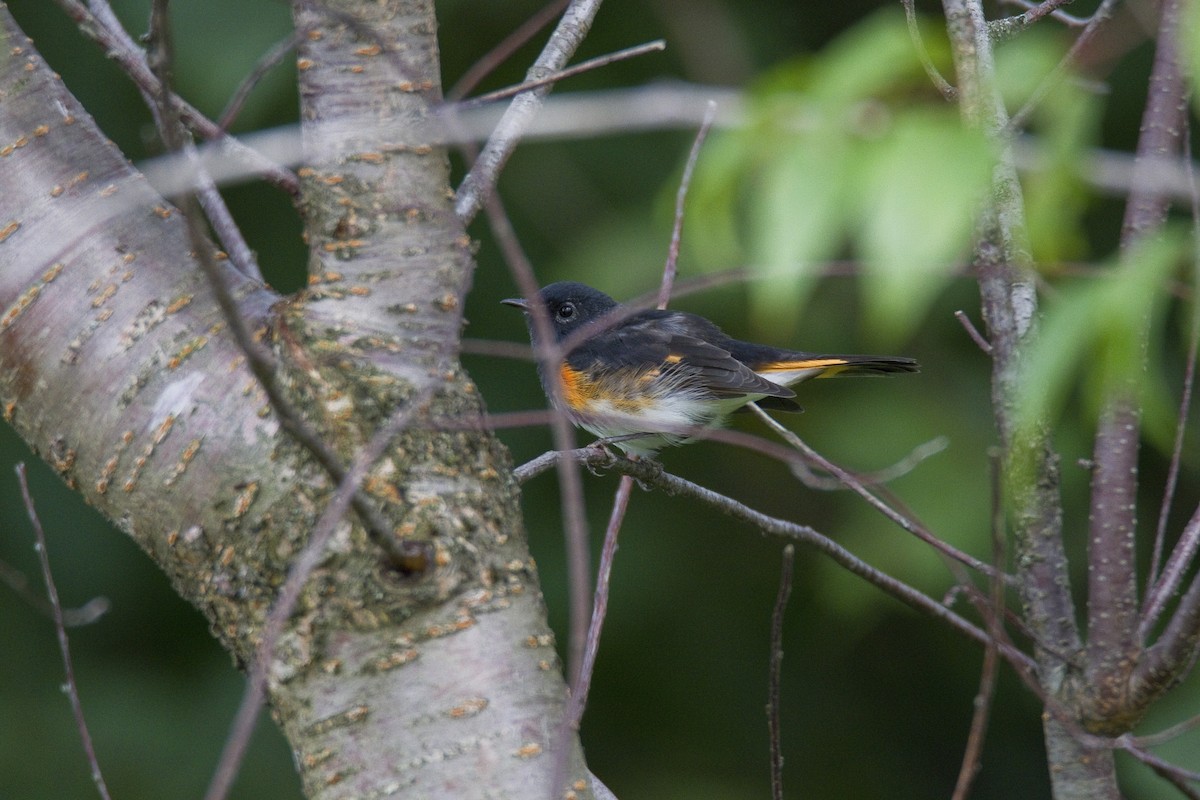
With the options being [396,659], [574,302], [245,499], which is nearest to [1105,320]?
[396,659]

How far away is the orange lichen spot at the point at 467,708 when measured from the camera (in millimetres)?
1357

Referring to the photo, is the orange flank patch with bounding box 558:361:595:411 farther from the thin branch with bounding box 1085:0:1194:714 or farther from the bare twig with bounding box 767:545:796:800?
the thin branch with bounding box 1085:0:1194:714

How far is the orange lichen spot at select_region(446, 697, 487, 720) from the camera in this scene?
4.45ft

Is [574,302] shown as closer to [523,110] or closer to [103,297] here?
[523,110]

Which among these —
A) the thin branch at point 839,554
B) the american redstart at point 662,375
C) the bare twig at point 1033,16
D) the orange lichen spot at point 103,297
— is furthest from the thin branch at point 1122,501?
the american redstart at point 662,375

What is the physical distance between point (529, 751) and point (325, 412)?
0.49 meters

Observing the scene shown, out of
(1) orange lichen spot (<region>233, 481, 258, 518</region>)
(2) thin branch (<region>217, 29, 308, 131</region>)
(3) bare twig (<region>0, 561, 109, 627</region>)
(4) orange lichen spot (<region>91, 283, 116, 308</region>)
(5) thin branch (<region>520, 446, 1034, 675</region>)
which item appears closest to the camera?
(2) thin branch (<region>217, 29, 308, 131</region>)

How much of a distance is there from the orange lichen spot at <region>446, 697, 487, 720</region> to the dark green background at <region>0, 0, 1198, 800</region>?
2604 millimetres

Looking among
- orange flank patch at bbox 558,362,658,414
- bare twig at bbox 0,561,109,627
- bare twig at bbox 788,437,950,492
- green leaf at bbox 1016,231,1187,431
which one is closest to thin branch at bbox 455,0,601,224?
bare twig at bbox 788,437,950,492

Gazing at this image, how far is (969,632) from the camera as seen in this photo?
194cm

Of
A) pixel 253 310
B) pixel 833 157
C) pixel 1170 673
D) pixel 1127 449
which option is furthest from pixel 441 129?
pixel 1170 673

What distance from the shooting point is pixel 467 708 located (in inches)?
53.6

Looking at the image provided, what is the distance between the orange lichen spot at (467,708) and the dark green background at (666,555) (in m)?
2.60

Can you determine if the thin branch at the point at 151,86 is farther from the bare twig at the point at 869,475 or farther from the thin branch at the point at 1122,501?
the thin branch at the point at 1122,501
